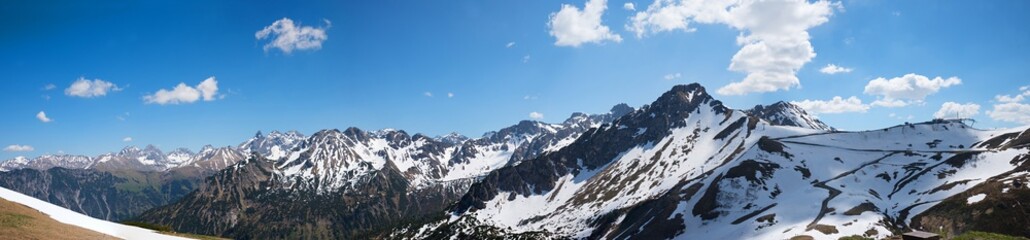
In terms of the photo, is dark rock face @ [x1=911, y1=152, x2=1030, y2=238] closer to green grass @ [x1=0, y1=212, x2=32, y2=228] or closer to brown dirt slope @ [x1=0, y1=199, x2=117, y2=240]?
brown dirt slope @ [x1=0, y1=199, x2=117, y2=240]

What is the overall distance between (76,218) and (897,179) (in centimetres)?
21071

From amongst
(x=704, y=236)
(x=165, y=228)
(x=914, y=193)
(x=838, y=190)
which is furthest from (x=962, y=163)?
(x=165, y=228)

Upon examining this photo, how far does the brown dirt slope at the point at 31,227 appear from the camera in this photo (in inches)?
1502

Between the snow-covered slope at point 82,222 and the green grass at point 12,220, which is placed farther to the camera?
the snow-covered slope at point 82,222

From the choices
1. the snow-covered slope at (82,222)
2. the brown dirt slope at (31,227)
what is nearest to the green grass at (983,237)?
the brown dirt slope at (31,227)

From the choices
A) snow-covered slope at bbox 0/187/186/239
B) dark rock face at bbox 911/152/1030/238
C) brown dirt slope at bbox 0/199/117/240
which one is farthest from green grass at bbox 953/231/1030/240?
dark rock face at bbox 911/152/1030/238

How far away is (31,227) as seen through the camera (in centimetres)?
4116

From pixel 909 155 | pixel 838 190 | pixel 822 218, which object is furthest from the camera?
pixel 909 155

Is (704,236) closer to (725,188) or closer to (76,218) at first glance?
(725,188)

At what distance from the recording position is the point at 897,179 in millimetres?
170750

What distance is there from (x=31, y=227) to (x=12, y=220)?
175 centimetres

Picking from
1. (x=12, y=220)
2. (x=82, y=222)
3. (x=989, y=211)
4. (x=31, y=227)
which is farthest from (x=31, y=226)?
(x=989, y=211)

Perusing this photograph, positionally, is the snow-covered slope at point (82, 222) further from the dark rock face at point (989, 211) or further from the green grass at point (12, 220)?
the dark rock face at point (989, 211)

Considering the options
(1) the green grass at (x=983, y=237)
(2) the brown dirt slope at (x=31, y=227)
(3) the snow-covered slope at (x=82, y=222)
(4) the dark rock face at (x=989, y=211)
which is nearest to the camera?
(2) the brown dirt slope at (x=31, y=227)
